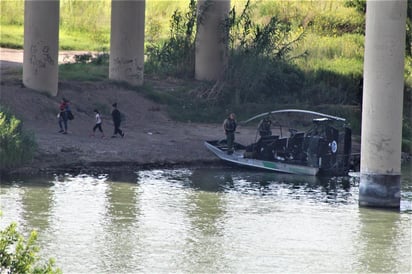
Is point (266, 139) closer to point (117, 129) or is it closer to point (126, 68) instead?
point (117, 129)

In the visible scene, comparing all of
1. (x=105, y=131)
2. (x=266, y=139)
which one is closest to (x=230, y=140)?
(x=266, y=139)

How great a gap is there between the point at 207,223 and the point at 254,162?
7616 mm

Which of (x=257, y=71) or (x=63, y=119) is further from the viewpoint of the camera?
(x=257, y=71)

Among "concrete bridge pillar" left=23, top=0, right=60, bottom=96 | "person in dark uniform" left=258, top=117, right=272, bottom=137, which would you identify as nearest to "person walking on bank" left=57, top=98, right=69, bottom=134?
"concrete bridge pillar" left=23, top=0, right=60, bottom=96

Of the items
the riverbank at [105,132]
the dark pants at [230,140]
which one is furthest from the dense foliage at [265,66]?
the dark pants at [230,140]

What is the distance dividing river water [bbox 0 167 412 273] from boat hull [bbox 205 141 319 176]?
0.26m

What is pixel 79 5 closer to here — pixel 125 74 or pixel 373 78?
pixel 125 74

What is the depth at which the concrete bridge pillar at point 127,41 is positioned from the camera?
39688 millimetres

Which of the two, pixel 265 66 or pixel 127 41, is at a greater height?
pixel 127 41

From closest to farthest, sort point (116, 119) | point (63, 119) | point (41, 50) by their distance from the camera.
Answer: point (63, 119) → point (116, 119) → point (41, 50)

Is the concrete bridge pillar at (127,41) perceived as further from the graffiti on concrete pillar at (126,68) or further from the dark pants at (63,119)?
the dark pants at (63,119)

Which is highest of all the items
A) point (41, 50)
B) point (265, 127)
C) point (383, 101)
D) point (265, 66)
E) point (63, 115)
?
point (41, 50)

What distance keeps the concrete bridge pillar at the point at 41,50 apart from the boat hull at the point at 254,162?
7238 millimetres

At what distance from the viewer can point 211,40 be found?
42.3m
